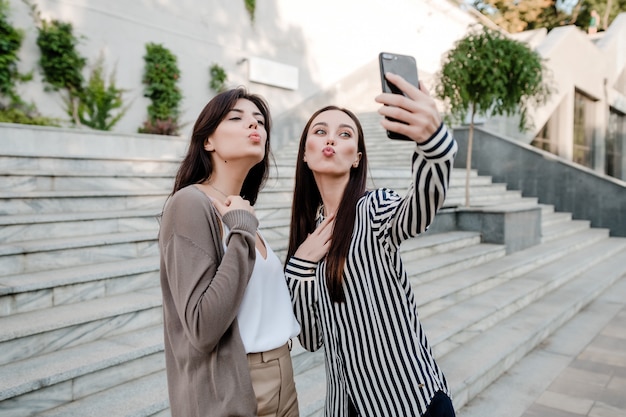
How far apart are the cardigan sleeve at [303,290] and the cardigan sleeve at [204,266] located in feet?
0.88

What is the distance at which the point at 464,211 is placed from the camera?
7441mm

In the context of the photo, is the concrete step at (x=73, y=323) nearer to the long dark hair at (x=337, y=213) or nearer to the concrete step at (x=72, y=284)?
the concrete step at (x=72, y=284)

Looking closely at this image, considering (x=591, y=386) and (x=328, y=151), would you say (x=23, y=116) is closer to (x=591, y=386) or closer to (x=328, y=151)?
(x=328, y=151)

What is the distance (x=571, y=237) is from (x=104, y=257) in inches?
318

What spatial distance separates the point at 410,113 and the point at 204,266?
0.60m

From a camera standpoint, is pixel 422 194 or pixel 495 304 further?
pixel 495 304

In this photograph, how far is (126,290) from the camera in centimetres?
356

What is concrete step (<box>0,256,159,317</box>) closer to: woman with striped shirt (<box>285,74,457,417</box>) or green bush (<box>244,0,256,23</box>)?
woman with striped shirt (<box>285,74,457,417</box>)

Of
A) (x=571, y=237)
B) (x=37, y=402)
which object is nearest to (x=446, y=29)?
(x=571, y=237)


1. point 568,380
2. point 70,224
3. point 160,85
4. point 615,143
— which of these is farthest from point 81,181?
point 615,143

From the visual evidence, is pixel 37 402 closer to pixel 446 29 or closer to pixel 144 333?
pixel 144 333

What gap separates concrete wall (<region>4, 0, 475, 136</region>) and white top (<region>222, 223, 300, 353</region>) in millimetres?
8538

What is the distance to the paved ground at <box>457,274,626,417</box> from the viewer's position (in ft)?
11.3

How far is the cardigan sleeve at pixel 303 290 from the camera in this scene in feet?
4.98
